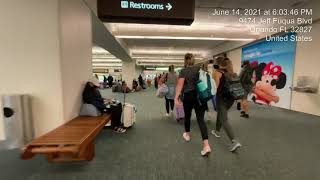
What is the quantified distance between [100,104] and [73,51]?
1.02m

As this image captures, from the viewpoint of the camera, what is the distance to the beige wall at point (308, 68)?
6148mm

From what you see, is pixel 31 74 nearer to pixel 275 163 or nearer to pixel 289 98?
pixel 275 163

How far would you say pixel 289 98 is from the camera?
24.2 feet

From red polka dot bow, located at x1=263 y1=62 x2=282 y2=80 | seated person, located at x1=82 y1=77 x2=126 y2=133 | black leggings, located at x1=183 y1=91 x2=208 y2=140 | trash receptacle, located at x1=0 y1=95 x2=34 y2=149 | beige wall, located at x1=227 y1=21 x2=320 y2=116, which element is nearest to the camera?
trash receptacle, located at x1=0 y1=95 x2=34 y2=149

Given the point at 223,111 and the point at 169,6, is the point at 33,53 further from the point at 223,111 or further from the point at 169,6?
the point at 223,111

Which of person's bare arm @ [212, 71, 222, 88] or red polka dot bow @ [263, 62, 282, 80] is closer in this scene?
person's bare arm @ [212, 71, 222, 88]

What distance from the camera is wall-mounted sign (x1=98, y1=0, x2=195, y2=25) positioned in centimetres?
345

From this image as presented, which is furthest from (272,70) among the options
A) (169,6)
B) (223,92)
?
(169,6)

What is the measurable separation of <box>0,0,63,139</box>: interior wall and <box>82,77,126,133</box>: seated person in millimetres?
752

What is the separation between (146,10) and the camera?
11.4 ft

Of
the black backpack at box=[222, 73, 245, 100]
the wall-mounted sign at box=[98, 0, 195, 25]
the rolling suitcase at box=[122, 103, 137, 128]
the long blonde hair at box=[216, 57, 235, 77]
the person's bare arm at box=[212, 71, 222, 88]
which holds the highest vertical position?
the wall-mounted sign at box=[98, 0, 195, 25]

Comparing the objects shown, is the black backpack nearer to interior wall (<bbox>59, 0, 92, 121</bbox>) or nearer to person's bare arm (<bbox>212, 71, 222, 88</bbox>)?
person's bare arm (<bbox>212, 71, 222, 88</bbox>)

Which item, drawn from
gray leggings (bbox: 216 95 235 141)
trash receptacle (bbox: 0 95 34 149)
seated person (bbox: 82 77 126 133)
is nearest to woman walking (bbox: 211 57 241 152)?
gray leggings (bbox: 216 95 235 141)

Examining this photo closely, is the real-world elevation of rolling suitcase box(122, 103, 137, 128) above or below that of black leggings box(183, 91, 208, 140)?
below
